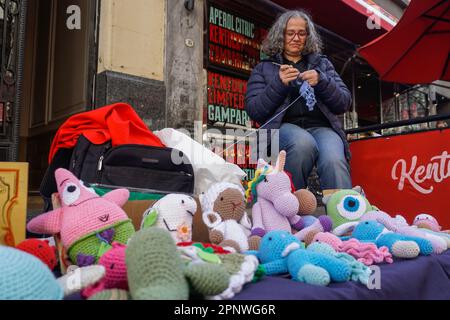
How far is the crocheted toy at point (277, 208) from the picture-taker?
1588 mm

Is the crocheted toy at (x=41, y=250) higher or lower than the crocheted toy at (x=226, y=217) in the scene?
lower

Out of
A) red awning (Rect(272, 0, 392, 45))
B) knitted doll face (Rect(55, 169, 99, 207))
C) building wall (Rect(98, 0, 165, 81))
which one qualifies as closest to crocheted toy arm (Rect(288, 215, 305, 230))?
knitted doll face (Rect(55, 169, 99, 207))

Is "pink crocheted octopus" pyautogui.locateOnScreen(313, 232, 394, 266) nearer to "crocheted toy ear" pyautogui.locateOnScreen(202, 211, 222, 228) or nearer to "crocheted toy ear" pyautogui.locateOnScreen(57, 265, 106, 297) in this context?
"crocheted toy ear" pyautogui.locateOnScreen(202, 211, 222, 228)

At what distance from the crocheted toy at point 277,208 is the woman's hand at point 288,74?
0.74 meters

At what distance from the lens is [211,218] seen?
151 cm

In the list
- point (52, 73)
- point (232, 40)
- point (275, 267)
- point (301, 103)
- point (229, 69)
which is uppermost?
point (232, 40)

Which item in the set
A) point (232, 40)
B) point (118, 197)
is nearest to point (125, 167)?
point (118, 197)

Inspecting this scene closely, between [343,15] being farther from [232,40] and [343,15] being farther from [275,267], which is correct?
[275,267]

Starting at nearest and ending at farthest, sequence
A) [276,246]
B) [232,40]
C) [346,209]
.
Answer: [276,246], [346,209], [232,40]

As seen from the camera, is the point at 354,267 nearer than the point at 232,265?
No

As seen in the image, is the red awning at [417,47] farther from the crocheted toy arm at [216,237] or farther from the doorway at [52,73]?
the crocheted toy arm at [216,237]

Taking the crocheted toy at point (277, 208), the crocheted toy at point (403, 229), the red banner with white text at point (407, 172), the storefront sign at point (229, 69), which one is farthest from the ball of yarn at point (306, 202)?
the storefront sign at point (229, 69)

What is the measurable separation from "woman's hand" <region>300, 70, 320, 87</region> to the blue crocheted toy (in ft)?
6.33

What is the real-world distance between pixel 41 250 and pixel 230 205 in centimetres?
71
